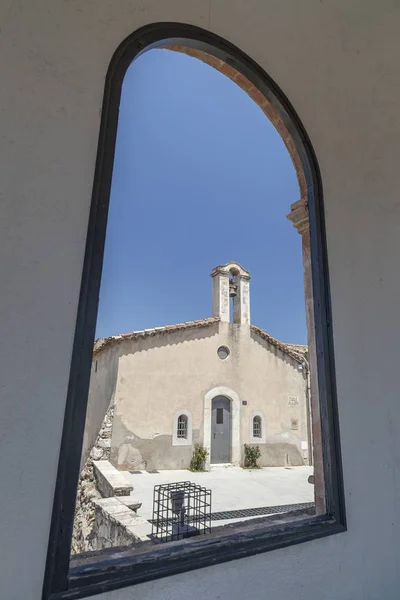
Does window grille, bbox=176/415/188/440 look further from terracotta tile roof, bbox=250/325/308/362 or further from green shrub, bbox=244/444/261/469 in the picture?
terracotta tile roof, bbox=250/325/308/362

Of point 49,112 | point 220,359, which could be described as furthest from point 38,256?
point 220,359

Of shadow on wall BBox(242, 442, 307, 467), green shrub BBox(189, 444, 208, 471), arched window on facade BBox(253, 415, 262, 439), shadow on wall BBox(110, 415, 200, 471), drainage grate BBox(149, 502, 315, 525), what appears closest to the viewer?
drainage grate BBox(149, 502, 315, 525)

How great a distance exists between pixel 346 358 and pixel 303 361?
353 inches

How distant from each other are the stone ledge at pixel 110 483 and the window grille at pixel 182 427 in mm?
1918

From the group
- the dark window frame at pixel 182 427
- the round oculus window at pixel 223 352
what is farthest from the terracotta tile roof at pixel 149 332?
the dark window frame at pixel 182 427

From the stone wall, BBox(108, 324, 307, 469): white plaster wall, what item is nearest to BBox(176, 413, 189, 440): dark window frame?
BBox(108, 324, 307, 469): white plaster wall

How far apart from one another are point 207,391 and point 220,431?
1070mm

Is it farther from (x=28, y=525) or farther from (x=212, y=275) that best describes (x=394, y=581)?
(x=212, y=275)

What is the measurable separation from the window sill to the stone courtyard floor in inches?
91.8

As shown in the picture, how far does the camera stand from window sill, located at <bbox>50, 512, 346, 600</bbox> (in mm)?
800

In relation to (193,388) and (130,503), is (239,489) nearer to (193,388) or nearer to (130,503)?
(130,503)

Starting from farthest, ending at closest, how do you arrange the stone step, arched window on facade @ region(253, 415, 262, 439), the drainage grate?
arched window on facade @ region(253, 415, 262, 439) → the drainage grate → the stone step

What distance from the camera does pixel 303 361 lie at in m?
9.97

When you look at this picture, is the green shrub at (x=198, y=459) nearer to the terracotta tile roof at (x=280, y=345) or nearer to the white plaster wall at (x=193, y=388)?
the white plaster wall at (x=193, y=388)
